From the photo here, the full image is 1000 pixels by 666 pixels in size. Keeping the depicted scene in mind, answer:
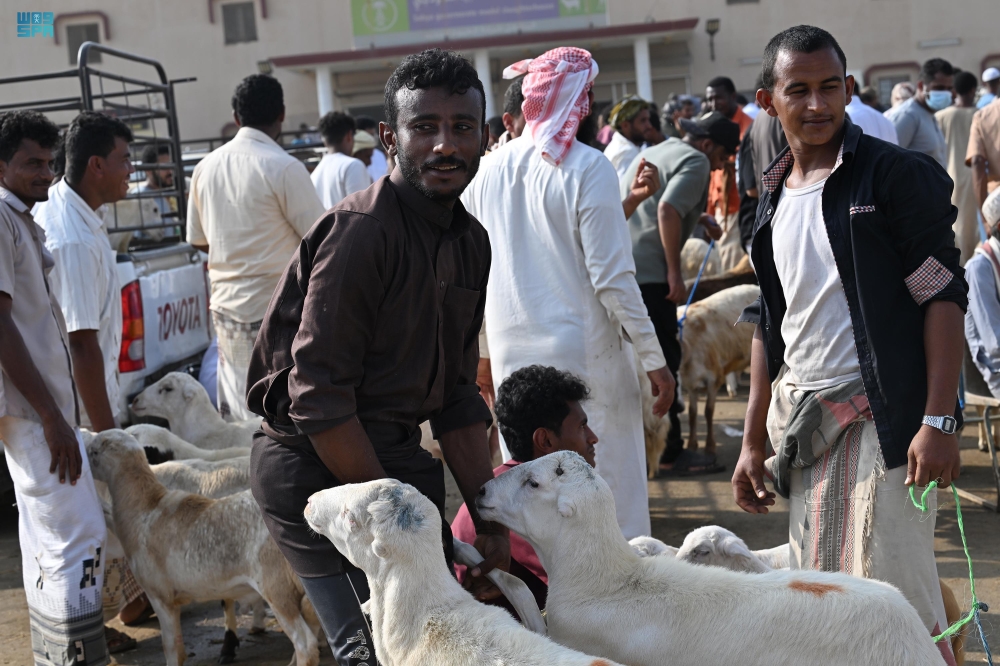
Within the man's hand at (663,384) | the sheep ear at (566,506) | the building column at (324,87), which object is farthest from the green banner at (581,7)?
the sheep ear at (566,506)

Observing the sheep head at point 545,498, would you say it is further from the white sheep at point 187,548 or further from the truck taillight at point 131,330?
the truck taillight at point 131,330

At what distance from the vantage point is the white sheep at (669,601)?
2443 mm

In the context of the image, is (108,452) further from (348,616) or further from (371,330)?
(371,330)

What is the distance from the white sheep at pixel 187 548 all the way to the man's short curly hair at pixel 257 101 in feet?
7.70

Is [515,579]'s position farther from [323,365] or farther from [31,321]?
[31,321]

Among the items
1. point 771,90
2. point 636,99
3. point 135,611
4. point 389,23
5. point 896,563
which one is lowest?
point 135,611

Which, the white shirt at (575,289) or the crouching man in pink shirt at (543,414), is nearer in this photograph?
the crouching man in pink shirt at (543,414)

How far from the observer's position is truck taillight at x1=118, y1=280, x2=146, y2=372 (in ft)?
19.4

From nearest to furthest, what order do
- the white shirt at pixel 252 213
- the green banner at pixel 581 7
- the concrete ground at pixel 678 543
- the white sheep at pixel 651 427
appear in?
the concrete ground at pixel 678 543 → the white shirt at pixel 252 213 → the white sheep at pixel 651 427 → the green banner at pixel 581 7

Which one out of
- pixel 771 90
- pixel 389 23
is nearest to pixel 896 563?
pixel 771 90

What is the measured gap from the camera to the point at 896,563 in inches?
112

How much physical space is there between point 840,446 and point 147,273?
479 cm

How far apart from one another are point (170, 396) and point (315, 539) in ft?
12.0

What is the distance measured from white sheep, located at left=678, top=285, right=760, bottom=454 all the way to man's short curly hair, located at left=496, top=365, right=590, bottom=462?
368 centimetres
